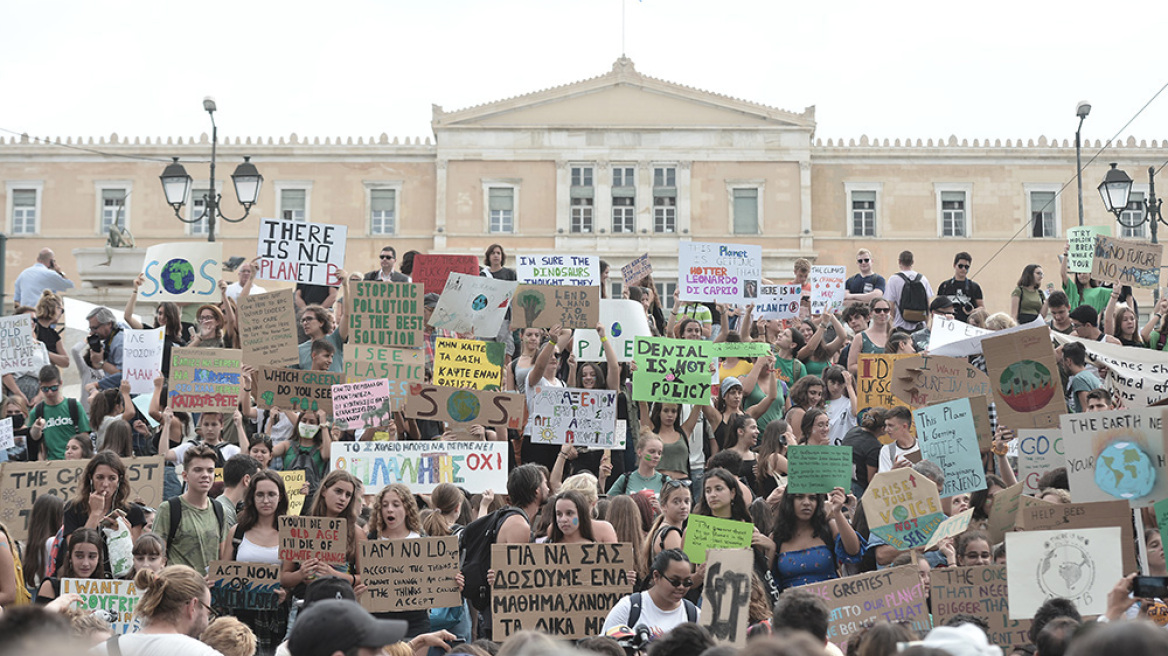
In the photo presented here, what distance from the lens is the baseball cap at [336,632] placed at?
397 cm

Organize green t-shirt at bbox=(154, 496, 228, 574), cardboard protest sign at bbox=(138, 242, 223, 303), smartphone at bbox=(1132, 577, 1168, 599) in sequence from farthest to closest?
cardboard protest sign at bbox=(138, 242, 223, 303) < green t-shirt at bbox=(154, 496, 228, 574) < smartphone at bbox=(1132, 577, 1168, 599)

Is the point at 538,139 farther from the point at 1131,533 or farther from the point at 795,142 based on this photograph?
the point at 1131,533

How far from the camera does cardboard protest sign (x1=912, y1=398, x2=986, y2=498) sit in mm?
8141

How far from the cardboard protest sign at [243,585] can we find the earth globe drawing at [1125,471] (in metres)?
4.13

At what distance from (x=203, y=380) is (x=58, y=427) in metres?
1.24

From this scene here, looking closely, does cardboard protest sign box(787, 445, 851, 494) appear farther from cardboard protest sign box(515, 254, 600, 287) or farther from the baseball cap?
cardboard protest sign box(515, 254, 600, 287)

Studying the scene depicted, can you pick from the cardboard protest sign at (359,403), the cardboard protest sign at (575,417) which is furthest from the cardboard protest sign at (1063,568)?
the cardboard protest sign at (359,403)

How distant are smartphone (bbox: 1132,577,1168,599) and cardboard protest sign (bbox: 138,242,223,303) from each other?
9.06m

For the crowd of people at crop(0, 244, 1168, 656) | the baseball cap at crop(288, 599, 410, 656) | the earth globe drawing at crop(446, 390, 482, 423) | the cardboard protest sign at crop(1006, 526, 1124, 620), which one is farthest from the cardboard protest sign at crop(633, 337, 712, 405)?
the baseball cap at crop(288, 599, 410, 656)

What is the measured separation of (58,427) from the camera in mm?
10758

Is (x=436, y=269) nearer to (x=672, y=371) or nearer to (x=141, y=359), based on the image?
(x=141, y=359)

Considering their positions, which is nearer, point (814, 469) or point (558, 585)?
point (558, 585)

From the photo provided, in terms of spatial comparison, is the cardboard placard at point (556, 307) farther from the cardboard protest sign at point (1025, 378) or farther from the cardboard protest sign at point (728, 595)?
the cardboard protest sign at point (728, 595)

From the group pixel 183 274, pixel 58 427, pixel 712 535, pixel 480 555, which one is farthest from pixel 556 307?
pixel 712 535
